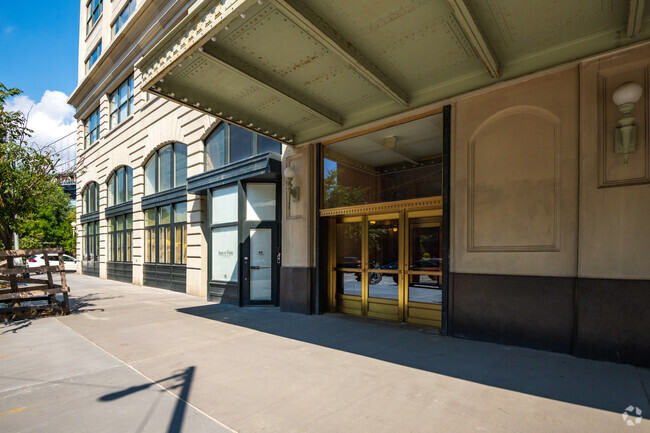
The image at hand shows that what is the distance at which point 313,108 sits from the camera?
695 cm

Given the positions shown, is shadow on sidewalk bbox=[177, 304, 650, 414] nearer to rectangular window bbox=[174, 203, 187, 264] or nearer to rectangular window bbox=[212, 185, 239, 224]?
rectangular window bbox=[212, 185, 239, 224]

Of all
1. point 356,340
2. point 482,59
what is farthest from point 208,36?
point 356,340

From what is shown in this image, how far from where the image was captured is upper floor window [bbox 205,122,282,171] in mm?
9953

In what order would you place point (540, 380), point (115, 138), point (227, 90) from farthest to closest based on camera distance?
1. point (115, 138)
2. point (227, 90)
3. point (540, 380)

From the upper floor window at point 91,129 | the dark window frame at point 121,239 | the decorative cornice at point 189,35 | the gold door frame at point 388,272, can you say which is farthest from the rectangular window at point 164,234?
the upper floor window at point 91,129

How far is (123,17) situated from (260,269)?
16.6 m

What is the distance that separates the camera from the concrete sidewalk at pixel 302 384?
314 centimetres

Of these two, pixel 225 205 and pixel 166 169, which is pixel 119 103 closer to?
pixel 166 169

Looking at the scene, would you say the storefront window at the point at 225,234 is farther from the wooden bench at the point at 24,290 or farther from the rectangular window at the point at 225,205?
the wooden bench at the point at 24,290

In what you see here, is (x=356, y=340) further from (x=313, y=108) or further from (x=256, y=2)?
(x=256, y=2)

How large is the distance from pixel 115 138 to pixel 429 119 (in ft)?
58.0

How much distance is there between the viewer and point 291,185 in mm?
8758

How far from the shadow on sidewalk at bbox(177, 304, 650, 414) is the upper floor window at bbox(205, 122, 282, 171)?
514 cm

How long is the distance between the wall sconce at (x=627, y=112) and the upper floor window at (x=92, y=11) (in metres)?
25.4
